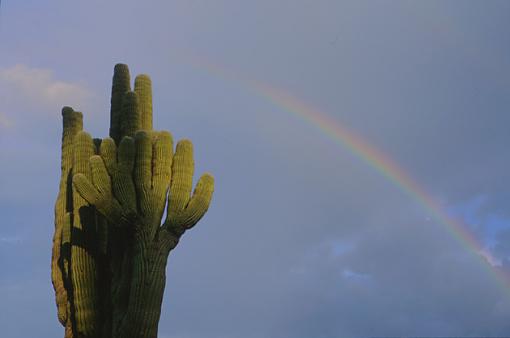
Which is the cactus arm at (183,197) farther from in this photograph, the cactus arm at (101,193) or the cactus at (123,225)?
the cactus arm at (101,193)

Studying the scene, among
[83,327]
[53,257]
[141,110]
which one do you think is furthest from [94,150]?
[83,327]

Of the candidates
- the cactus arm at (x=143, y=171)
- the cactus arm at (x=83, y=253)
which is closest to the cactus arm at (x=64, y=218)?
the cactus arm at (x=83, y=253)

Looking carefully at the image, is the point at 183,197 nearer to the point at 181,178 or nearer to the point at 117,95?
the point at 181,178

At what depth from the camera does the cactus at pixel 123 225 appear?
11.7 meters


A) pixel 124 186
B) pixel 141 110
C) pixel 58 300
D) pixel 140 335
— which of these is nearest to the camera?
pixel 140 335

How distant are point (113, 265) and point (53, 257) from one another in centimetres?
179

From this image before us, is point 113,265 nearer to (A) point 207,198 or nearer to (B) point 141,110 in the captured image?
(A) point 207,198

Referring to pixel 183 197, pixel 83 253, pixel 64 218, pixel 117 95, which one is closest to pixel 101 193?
pixel 183 197

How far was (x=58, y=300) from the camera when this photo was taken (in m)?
13.4

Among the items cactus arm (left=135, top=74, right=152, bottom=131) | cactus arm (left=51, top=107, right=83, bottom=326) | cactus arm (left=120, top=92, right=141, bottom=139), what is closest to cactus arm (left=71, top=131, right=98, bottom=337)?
cactus arm (left=51, top=107, right=83, bottom=326)

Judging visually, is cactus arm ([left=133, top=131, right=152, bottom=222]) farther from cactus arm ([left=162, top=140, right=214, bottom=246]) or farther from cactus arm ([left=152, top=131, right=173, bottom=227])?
cactus arm ([left=162, top=140, right=214, bottom=246])

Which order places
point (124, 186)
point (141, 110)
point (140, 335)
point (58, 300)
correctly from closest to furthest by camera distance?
point (140, 335), point (124, 186), point (58, 300), point (141, 110)

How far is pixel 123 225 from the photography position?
470 inches

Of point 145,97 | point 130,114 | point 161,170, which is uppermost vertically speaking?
point 145,97
